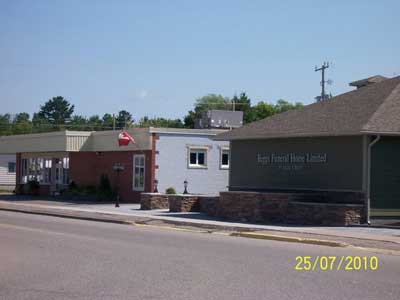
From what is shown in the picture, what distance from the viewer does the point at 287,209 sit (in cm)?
2447

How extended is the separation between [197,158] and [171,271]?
2744 cm

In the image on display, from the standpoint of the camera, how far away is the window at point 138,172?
39.0 meters

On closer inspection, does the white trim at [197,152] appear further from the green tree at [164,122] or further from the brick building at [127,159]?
the green tree at [164,122]

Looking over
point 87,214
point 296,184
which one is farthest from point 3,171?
point 296,184

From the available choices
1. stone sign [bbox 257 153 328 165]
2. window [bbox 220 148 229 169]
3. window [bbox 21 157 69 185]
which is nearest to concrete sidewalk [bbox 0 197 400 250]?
stone sign [bbox 257 153 328 165]

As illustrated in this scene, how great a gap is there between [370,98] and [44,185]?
29.6 metres

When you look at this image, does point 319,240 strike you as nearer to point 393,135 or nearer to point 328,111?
point 393,135

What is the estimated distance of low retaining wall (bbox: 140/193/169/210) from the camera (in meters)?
32.4

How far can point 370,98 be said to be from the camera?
27031mm

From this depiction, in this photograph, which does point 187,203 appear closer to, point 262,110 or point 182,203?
point 182,203

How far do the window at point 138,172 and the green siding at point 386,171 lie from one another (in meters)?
17.9

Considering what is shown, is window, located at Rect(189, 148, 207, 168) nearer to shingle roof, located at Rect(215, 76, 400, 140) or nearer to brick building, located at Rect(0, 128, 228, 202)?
brick building, located at Rect(0, 128, 228, 202)

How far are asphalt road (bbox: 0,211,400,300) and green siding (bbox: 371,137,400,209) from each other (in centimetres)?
666
